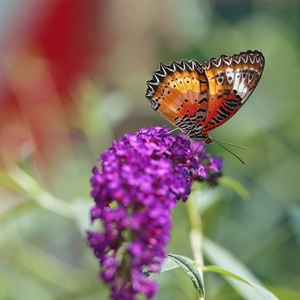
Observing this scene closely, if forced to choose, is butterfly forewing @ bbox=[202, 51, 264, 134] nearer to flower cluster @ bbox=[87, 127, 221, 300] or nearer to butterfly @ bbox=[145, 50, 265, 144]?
butterfly @ bbox=[145, 50, 265, 144]

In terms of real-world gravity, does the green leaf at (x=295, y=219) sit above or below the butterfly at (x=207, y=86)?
below

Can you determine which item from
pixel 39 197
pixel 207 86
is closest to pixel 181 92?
pixel 207 86

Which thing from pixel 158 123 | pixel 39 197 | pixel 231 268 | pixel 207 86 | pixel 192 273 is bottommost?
pixel 158 123

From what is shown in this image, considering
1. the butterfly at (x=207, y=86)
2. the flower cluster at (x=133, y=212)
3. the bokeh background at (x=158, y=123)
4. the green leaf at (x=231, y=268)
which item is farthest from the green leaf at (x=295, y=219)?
the flower cluster at (x=133, y=212)

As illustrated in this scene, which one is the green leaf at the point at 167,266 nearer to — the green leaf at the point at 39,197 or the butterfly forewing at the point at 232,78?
the butterfly forewing at the point at 232,78

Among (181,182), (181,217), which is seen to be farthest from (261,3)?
(181,182)

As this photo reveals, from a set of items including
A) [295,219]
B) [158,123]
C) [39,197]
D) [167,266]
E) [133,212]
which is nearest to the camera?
[133,212]

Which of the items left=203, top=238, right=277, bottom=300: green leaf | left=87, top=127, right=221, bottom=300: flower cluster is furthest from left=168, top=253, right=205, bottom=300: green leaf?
left=203, top=238, right=277, bottom=300: green leaf

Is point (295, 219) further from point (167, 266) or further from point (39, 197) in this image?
point (39, 197)
